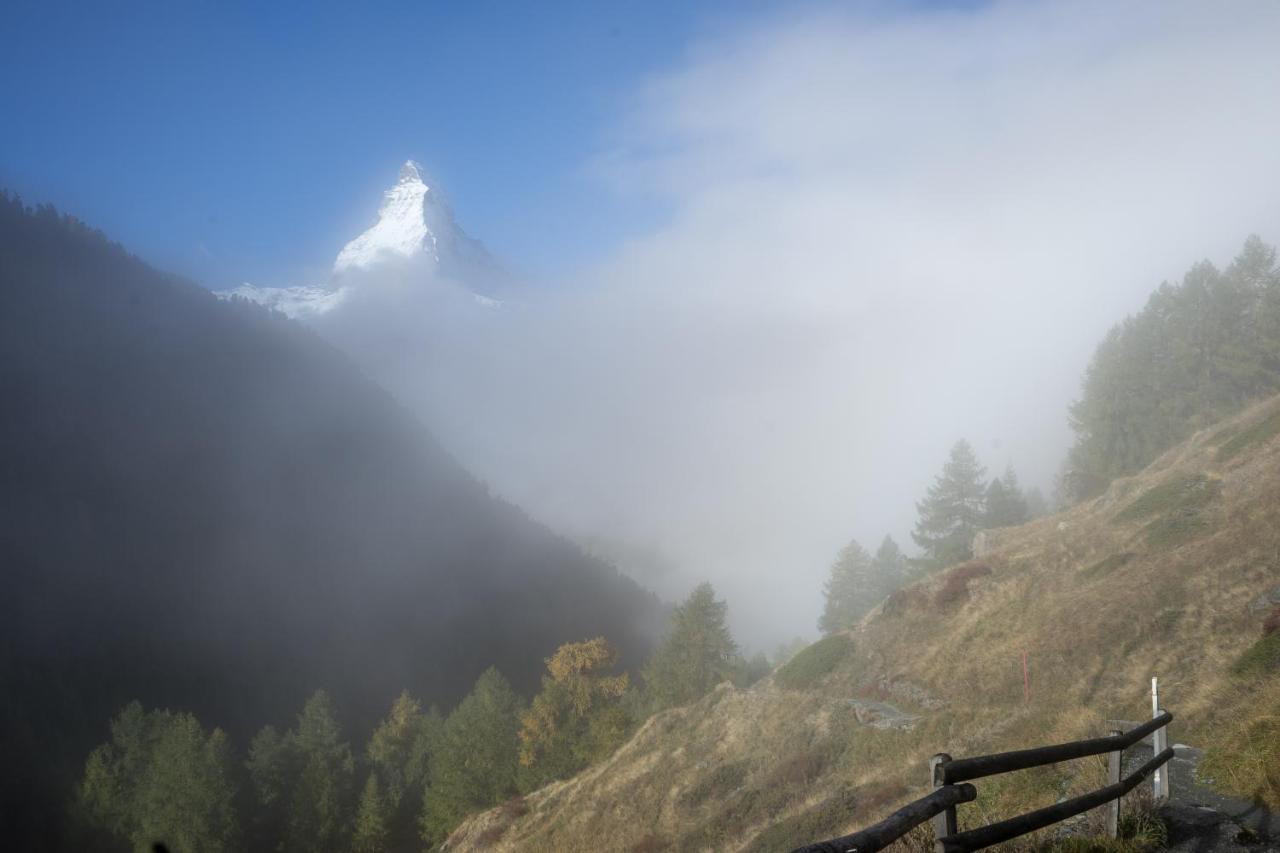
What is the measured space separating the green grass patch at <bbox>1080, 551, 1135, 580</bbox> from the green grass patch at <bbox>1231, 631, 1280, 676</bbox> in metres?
13.8

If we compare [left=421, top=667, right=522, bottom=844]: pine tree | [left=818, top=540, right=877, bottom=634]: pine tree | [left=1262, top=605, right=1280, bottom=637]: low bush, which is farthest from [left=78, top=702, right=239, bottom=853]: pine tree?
[left=1262, top=605, right=1280, bottom=637]: low bush

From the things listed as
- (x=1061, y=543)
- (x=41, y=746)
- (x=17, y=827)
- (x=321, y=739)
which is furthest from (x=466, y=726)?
(x=41, y=746)

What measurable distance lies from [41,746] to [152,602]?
55.9 meters

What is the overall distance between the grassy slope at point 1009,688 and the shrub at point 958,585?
0.56ft

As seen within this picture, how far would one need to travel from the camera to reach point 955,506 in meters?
68.4

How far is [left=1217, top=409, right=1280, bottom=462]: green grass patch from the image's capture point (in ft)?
104

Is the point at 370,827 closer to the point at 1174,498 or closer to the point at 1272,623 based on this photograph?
the point at 1174,498

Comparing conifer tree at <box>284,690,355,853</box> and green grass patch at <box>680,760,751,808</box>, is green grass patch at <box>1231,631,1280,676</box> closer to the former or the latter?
green grass patch at <box>680,760,751,808</box>

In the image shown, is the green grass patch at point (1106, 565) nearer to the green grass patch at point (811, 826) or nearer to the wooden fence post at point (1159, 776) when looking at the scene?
the green grass patch at point (811, 826)

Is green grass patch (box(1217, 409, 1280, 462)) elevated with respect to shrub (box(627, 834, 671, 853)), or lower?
elevated

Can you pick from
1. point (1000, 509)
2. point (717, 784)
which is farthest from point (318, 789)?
point (1000, 509)

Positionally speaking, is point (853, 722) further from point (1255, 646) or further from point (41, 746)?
point (41, 746)

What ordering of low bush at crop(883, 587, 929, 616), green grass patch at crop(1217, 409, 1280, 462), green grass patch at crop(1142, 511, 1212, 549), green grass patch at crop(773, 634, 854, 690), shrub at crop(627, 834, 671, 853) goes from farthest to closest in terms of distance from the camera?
low bush at crop(883, 587, 929, 616) < green grass patch at crop(773, 634, 854, 690) < green grass patch at crop(1217, 409, 1280, 462) < green grass patch at crop(1142, 511, 1212, 549) < shrub at crop(627, 834, 671, 853)

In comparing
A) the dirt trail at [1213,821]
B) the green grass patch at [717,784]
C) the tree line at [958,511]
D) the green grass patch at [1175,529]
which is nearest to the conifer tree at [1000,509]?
the tree line at [958,511]
